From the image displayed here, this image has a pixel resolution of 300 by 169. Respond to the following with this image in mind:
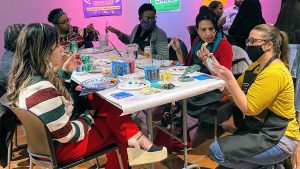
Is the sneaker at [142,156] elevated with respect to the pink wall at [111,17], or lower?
lower

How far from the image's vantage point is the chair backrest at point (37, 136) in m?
1.62

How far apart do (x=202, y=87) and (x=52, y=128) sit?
0.94 m

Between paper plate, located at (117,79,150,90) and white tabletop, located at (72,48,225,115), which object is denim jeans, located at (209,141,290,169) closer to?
white tabletop, located at (72,48,225,115)

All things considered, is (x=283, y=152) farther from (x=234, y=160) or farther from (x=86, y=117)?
(x=86, y=117)

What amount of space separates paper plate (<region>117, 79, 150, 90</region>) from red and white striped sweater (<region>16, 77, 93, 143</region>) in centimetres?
46

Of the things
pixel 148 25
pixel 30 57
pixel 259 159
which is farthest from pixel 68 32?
pixel 259 159

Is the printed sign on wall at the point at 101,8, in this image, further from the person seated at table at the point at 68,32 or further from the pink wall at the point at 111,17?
the person seated at table at the point at 68,32

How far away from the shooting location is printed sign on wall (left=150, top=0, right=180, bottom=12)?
5152mm

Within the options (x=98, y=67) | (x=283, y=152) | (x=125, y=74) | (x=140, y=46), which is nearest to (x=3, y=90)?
(x=98, y=67)

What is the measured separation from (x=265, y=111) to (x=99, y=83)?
1.06 m

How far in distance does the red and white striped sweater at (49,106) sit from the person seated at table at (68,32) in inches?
71.9

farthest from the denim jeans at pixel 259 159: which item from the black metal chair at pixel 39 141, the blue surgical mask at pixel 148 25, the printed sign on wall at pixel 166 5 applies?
the printed sign on wall at pixel 166 5

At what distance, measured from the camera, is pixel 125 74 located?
246 centimetres

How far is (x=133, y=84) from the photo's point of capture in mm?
2143
